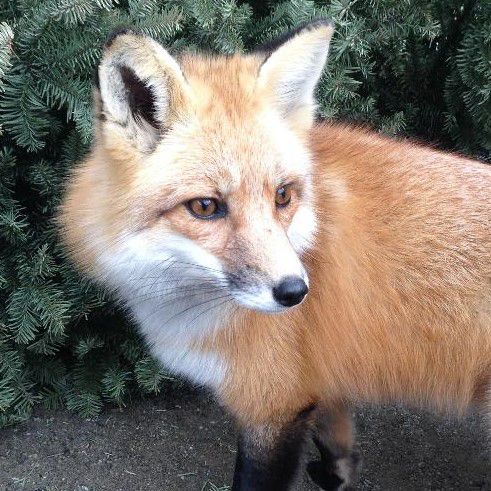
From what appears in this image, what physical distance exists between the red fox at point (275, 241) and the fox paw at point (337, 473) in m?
0.55

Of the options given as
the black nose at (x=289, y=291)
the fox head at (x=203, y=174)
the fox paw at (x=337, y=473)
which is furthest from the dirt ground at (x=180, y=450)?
the black nose at (x=289, y=291)

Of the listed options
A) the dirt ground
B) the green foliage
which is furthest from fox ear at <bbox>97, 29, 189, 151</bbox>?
the dirt ground

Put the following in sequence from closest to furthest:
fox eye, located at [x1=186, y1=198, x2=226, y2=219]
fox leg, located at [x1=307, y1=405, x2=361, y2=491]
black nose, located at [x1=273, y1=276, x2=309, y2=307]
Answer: black nose, located at [x1=273, y1=276, x2=309, y2=307] → fox eye, located at [x1=186, y1=198, x2=226, y2=219] → fox leg, located at [x1=307, y1=405, x2=361, y2=491]

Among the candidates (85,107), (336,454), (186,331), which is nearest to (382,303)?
(186,331)

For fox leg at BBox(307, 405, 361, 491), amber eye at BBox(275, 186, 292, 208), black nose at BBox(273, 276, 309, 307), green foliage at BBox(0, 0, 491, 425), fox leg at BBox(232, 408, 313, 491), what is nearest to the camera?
black nose at BBox(273, 276, 309, 307)

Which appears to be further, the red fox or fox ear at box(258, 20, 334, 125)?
fox ear at box(258, 20, 334, 125)

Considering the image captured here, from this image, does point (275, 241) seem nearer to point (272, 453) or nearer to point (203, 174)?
point (203, 174)

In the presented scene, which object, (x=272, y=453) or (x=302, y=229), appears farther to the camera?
(x=272, y=453)

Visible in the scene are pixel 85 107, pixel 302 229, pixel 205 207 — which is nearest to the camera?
pixel 205 207

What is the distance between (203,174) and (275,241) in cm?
28

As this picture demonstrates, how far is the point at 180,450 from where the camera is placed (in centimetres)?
305

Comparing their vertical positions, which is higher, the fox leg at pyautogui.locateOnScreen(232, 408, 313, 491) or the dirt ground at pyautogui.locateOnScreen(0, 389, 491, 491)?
the fox leg at pyautogui.locateOnScreen(232, 408, 313, 491)

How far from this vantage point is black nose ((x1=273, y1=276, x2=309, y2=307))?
1.69 metres

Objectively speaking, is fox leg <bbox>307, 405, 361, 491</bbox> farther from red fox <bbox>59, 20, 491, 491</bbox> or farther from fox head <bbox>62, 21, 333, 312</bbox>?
fox head <bbox>62, 21, 333, 312</bbox>
